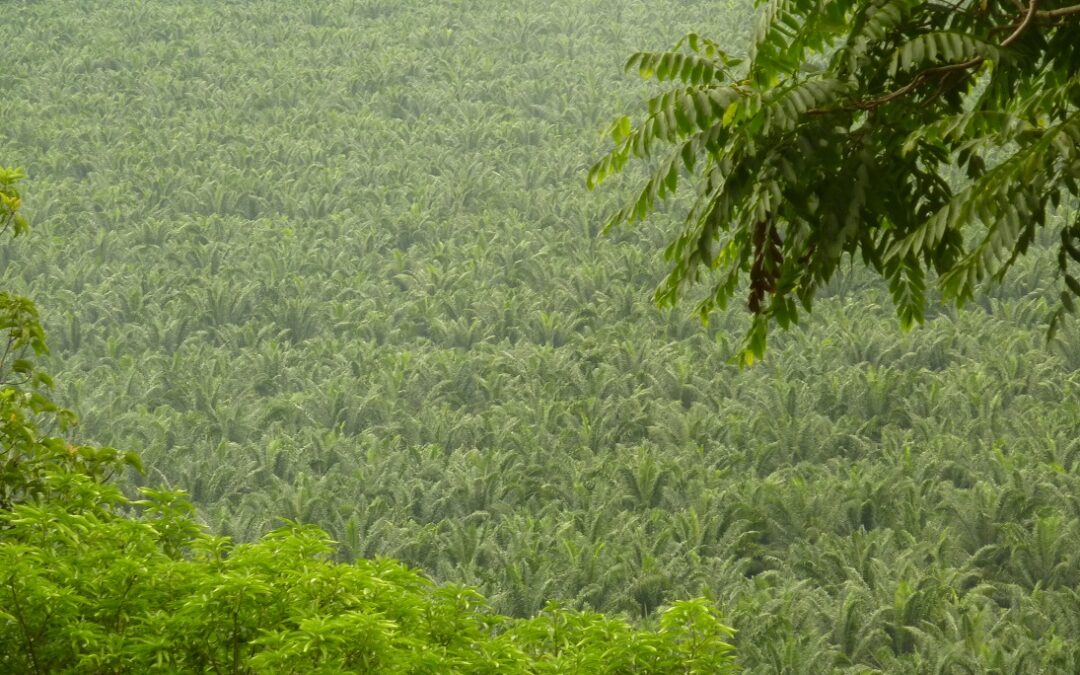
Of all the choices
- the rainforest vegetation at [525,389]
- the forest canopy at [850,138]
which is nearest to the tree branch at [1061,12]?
the forest canopy at [850,138]

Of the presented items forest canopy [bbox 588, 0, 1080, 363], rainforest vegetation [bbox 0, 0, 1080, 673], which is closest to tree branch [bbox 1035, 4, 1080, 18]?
forest canopy [bbox 588, 0, 1080, 363]

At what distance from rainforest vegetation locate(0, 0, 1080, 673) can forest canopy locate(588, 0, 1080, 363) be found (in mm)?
37

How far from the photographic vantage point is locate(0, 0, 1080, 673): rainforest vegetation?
5191 mm

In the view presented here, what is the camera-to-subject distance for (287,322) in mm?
16078

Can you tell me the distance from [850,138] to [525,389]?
7973 millimetres

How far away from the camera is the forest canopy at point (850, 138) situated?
223 inches

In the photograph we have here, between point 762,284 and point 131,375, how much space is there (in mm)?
9975

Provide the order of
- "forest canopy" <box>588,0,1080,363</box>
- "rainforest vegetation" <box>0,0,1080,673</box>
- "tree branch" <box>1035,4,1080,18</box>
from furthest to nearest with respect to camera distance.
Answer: "forest canopy" <box>588,0,1080,363</box>
"tree branch" <box>1035,4,1080,18</box>
"rainforest vegetation" <box>0,0,1080,673</box>

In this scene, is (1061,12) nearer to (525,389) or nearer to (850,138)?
(850,138)

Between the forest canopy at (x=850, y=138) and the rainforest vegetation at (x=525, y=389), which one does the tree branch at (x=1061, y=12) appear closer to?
the forest canopy at (x=850, y=138)

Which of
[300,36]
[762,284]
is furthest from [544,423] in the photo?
[300,36]

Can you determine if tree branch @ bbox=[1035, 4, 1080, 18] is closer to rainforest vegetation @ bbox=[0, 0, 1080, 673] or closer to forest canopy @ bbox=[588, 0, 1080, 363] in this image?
forest canopy @ bbox=[588, 0, 1080, 363]

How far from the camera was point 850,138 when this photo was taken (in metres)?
6.07

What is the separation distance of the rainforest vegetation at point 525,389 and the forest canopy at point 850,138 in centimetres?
4
